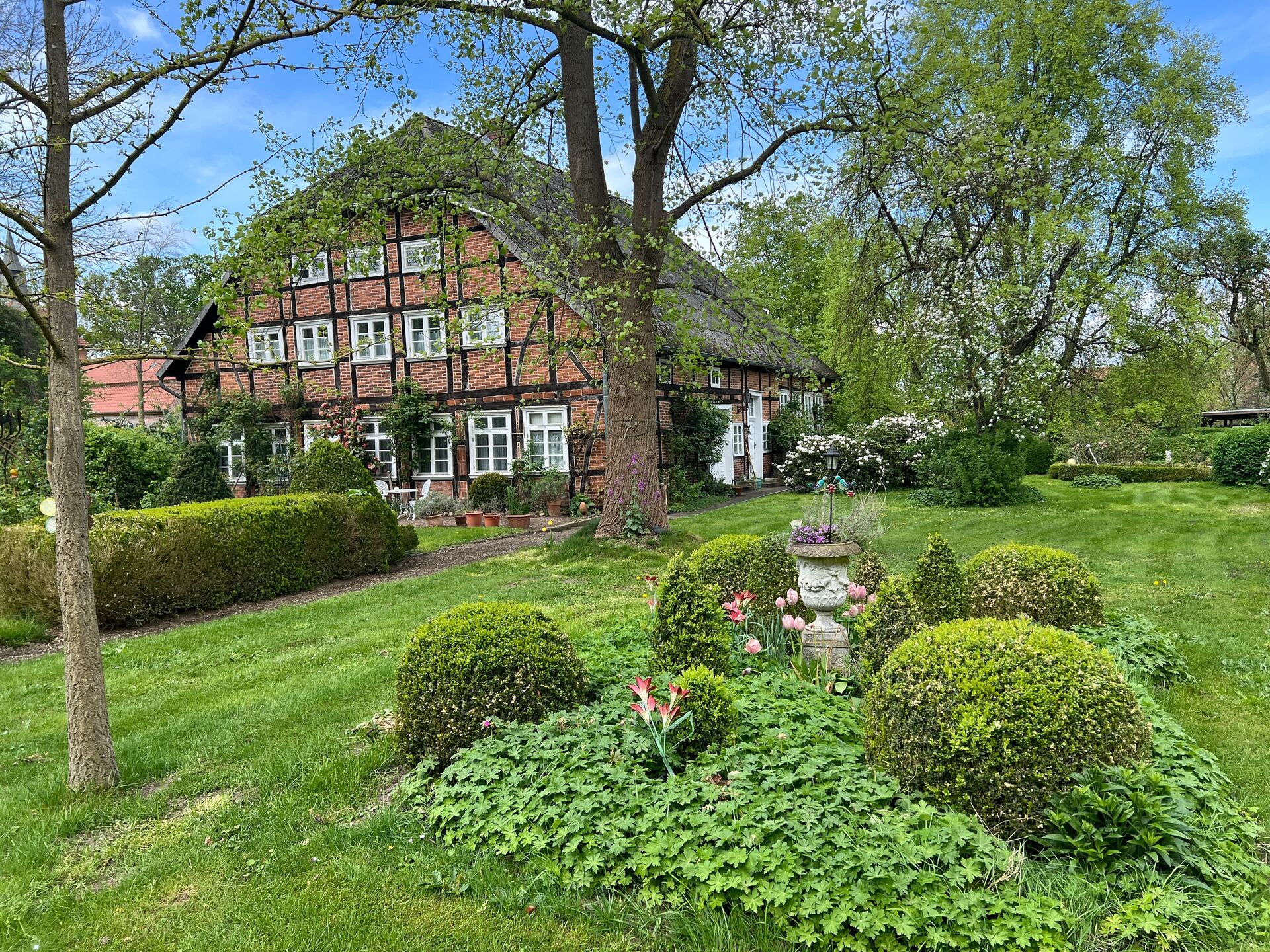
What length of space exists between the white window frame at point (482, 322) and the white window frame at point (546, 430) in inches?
71.1

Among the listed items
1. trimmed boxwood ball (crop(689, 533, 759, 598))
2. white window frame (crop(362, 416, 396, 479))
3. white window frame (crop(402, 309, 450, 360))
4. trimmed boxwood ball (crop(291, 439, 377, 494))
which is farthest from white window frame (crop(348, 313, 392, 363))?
trimmed boxwood ball (crop(689, 533, 759, 598))

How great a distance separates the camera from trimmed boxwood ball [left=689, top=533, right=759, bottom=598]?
618 centimetres

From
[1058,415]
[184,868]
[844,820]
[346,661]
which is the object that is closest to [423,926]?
[184,868]

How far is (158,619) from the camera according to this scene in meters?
8.59

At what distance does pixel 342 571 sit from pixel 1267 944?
10517 mm

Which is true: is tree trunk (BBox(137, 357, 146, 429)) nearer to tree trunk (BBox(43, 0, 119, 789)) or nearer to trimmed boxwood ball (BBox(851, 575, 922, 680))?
tree trunk (BBox(43, 0, 119, 789))

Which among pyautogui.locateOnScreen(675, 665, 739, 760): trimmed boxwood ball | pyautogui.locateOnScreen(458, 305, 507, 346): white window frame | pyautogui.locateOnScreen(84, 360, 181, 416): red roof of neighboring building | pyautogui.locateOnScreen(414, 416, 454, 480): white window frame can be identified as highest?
pyautogui.locateOnScreen(84, 360, 181, 416): red roof of neighboring building

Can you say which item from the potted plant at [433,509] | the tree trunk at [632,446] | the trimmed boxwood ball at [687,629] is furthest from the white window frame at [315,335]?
the trimmed boxwood ball at [687,629]

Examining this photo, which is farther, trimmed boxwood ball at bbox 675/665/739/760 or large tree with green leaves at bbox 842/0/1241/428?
large tree with green leaves at bbox 842/0/1241/428

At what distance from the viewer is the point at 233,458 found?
20.5m

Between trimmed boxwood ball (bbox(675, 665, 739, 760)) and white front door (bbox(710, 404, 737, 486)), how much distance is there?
650 inches

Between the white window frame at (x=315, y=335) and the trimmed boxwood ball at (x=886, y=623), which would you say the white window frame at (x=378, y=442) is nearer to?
the white window frame at (x=315, y=335)

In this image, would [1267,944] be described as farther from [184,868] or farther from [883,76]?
[883,76]

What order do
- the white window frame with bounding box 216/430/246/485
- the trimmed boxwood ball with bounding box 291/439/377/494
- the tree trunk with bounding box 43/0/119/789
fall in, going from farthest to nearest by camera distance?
the white window frame with bounding box 216/430/246/485, the trimmed boxwood ball with bounding box 291/439/377/494, the tree trunk with bounding box 43/0/119/789
